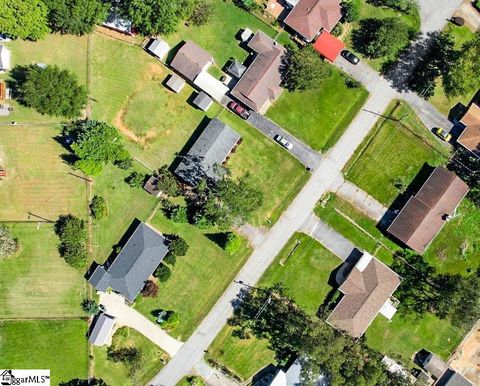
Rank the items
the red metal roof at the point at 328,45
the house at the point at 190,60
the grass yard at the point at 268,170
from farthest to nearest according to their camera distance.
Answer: the grass yard at the point at 268,170 → the red metal roof at the point at 328,45 → the house at the point at 190,60

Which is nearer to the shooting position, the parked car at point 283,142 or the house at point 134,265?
the house at point 134,265

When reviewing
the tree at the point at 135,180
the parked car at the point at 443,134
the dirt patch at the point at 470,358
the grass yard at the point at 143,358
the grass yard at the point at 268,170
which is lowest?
the grass yard at the point at 143,358

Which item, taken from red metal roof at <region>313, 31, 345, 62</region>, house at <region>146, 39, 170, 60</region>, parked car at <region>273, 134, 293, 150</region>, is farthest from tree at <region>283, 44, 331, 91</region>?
house at <region>146, 39, 170, 60</region>

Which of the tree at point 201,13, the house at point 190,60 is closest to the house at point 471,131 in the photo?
the house at point 190,60

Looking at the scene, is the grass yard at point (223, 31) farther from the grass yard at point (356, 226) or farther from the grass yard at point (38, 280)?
the grass yard at point (38, 280)

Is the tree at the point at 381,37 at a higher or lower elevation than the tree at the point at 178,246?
Answer: higher

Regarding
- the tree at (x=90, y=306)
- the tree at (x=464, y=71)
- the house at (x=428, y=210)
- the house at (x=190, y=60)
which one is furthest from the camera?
the tree at (x=90, y=306)

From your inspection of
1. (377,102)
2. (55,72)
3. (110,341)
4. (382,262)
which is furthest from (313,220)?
(55,72)

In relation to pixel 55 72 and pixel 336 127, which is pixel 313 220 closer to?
pixel 336 127
